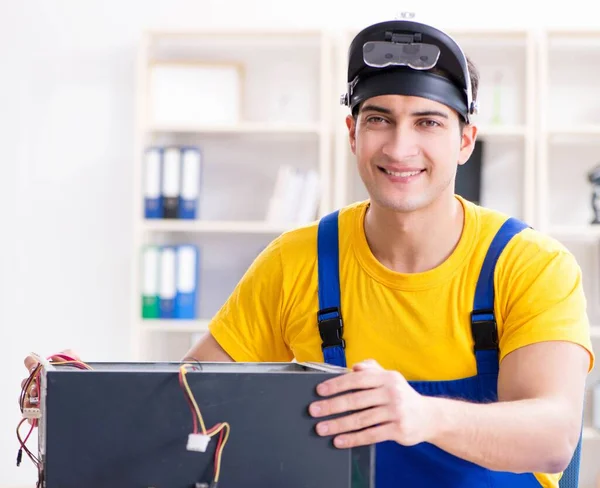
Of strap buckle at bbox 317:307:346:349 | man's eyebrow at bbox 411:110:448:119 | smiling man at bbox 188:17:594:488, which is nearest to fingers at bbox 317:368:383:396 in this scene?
smiling man at bbox 188:17:594:488

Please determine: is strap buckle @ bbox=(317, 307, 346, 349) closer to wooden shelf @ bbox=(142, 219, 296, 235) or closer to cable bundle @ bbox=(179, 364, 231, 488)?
cable bundle @ bbox=(179, 364, 231, 488)

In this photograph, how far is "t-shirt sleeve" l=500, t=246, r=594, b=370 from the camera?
62.4 inches

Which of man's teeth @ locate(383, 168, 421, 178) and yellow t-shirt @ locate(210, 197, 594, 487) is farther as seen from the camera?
man's teeth @ locate(383, 168, 421, 178)

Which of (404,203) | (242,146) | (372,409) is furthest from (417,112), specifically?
(242,146)

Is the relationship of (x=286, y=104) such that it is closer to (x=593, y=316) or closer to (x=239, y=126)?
(x=239, y=126)

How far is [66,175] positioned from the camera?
446 centimetres

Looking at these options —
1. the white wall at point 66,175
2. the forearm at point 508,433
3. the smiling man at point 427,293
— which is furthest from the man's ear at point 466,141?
the white wall at point 66,175

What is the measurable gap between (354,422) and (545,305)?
0.60 m

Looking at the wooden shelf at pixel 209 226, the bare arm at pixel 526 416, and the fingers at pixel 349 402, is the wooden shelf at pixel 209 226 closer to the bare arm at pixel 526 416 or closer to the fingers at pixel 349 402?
the bare arm at pixel 526 416

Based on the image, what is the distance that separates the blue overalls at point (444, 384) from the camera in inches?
62.8

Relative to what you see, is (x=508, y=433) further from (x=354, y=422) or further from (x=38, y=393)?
(x=38, y=393)

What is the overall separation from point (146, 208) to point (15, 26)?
1192mm

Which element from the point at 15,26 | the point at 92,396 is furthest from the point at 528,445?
the point at 15,26

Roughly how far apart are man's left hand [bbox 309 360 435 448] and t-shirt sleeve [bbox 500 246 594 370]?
1.17 ft
